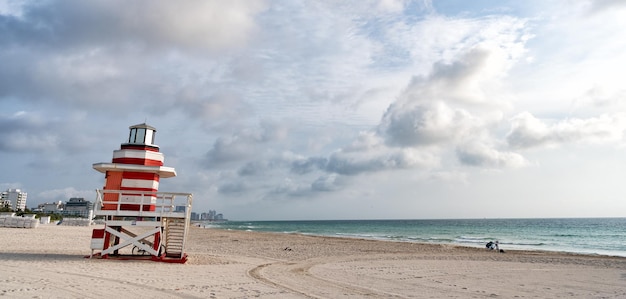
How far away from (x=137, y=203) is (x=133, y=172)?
1.14 meters

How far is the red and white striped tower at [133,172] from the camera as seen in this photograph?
1374 cm

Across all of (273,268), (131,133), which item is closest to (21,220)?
(131,133)

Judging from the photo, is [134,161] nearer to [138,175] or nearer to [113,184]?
[138,175]

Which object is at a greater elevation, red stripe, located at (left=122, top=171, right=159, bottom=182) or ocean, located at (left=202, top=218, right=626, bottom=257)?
red stripe, located at (left=122, top=171, right=159, bottom=182)

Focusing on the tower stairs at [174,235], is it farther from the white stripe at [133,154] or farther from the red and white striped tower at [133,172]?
the white stripe at [133,154]

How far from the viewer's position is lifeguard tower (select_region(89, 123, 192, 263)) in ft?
44.1

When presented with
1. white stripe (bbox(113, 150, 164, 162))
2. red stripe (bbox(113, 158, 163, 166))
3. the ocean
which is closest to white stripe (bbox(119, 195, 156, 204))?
red stripe (bbox(113, 158, 163, 166))

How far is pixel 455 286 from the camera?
35.0 ft

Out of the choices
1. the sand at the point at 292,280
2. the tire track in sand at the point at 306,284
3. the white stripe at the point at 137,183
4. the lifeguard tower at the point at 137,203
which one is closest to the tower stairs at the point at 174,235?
the lifeguard tower at the point at 137,203

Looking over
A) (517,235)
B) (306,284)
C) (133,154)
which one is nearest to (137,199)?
(133,154)

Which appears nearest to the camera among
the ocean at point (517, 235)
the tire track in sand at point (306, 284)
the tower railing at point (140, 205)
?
the tire track in sand at point (306, 284)

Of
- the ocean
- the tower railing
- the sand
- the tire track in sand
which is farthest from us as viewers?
the ocean

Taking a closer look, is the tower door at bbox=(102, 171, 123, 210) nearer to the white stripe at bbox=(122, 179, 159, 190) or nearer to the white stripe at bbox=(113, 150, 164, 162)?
the white stripe at bbox=(122, 179, 159, 190)

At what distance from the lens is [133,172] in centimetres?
1397
